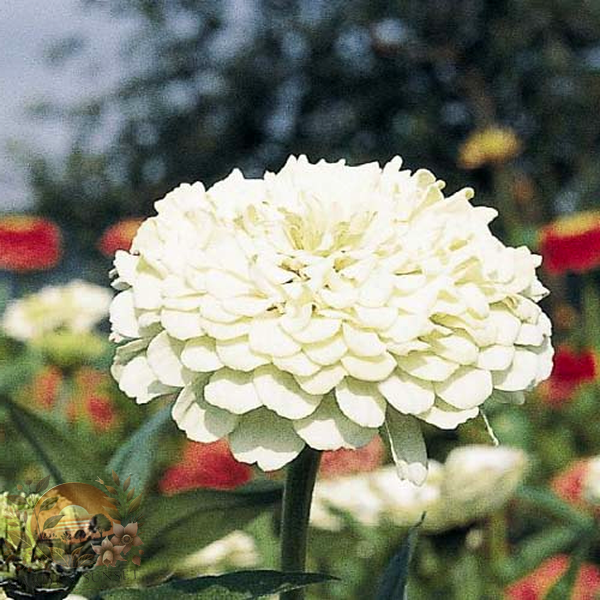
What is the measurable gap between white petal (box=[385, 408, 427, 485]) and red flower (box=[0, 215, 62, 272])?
60.6 inches

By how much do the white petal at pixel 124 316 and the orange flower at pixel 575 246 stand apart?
1.28 metres

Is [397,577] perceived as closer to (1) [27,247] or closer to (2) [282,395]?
(2) [282,395]

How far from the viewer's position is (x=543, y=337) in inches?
16.9

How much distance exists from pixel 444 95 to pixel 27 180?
5.93 feet

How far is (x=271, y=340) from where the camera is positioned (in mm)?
389

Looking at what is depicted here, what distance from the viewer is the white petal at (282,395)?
0.38 meters

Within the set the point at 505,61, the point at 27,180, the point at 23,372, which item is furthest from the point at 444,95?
the point at 23,372

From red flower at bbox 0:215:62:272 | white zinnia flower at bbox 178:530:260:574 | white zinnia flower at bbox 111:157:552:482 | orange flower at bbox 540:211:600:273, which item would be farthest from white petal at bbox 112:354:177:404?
red flower at bbox 0:215:62:272

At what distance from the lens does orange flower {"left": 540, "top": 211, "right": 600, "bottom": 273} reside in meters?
1.64

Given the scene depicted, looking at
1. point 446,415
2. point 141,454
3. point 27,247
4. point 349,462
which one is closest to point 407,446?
point 446,415

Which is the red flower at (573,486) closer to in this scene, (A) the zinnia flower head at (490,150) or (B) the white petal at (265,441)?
(B) the white petal at (265,441)

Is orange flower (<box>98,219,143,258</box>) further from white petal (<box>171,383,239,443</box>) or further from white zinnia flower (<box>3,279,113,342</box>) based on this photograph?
white petal (<box>171,383,239,443</box>)

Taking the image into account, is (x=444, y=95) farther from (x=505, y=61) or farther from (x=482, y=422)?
(x=482, y=422)

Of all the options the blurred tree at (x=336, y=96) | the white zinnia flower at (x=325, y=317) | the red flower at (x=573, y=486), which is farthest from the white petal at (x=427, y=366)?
the blurred tree at (x=336, y=96)
